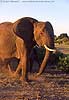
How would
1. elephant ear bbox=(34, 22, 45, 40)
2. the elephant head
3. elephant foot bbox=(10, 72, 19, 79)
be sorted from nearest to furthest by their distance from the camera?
the elephant head → elephant ear bbox=(34, 22, 45, 40) → elephant foot bbox=(10, 72, 19, 79)

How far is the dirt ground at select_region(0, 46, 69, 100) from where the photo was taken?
39.6 feet

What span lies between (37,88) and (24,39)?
2.48m

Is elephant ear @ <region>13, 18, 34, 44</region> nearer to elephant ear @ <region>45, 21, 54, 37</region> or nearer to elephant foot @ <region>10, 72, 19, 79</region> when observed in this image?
elephant ear @ <region>45, 21, 54, 37</region>

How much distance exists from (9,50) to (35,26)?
146 cm

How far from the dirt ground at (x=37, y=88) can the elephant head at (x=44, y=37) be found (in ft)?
2.08

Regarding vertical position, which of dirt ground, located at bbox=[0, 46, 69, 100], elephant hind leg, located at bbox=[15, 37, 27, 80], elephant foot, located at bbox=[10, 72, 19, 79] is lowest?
elephant foot, located at bbox=[10, 72, 19, 79]

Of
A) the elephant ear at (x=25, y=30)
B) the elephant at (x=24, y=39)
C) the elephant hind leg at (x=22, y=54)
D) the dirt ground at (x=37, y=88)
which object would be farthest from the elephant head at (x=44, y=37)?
the dirt ground at (x=37, y=88)

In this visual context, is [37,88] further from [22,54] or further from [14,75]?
[14,75]

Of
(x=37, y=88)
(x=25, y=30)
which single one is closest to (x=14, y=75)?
(x=25, y=30)

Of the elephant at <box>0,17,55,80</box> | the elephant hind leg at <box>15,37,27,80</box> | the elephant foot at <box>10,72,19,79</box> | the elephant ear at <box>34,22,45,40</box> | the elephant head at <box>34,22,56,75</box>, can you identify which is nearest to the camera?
the elephant head at <box>34,22,56,75</box>

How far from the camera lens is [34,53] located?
54.7ft

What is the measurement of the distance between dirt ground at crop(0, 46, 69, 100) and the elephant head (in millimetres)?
635

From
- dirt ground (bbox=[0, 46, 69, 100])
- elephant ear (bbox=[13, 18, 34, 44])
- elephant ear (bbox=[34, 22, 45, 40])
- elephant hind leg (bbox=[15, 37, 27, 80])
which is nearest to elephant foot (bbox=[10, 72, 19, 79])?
dirt ground (bbox=[0, 46, 69, 100])

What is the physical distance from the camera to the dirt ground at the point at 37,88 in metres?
12.1
